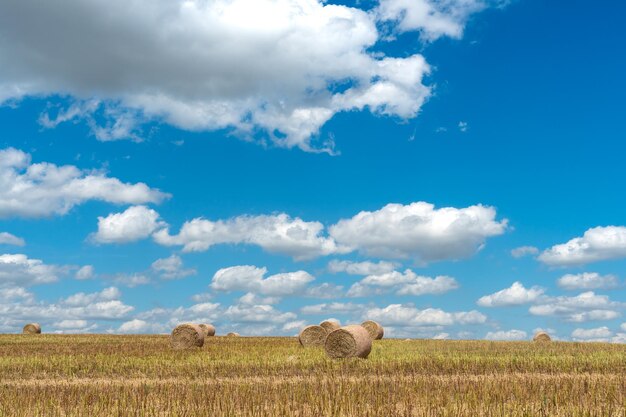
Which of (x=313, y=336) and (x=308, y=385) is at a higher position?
(x=313, y=336)

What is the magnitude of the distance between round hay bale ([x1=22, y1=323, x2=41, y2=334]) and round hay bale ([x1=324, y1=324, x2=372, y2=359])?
32.2 m

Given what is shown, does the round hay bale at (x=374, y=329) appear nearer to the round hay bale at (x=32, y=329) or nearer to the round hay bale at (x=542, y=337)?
the round hay bale at (x=542, y=337)

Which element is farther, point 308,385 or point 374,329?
point 374,329

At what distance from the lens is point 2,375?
747 inches

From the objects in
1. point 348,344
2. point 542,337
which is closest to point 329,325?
point 348,344

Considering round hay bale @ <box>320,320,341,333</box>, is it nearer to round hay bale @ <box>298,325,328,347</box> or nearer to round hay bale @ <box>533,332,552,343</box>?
round hay bale @ <box>298,325,328,347</box>

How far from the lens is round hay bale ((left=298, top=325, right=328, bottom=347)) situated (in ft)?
102

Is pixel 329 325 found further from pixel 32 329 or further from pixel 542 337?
pixel 32 329

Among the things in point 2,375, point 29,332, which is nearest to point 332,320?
point 2,375

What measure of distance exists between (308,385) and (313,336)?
55.3 ft

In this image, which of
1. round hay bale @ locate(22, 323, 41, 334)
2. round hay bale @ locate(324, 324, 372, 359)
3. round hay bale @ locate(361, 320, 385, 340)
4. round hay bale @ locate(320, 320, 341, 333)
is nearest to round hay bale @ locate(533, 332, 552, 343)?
round hay bale @ locate(361, 320, 385, 340)

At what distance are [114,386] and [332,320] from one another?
18410mm

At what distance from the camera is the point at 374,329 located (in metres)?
39.4

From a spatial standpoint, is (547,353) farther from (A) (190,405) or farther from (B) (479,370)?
(A) (190,405)
